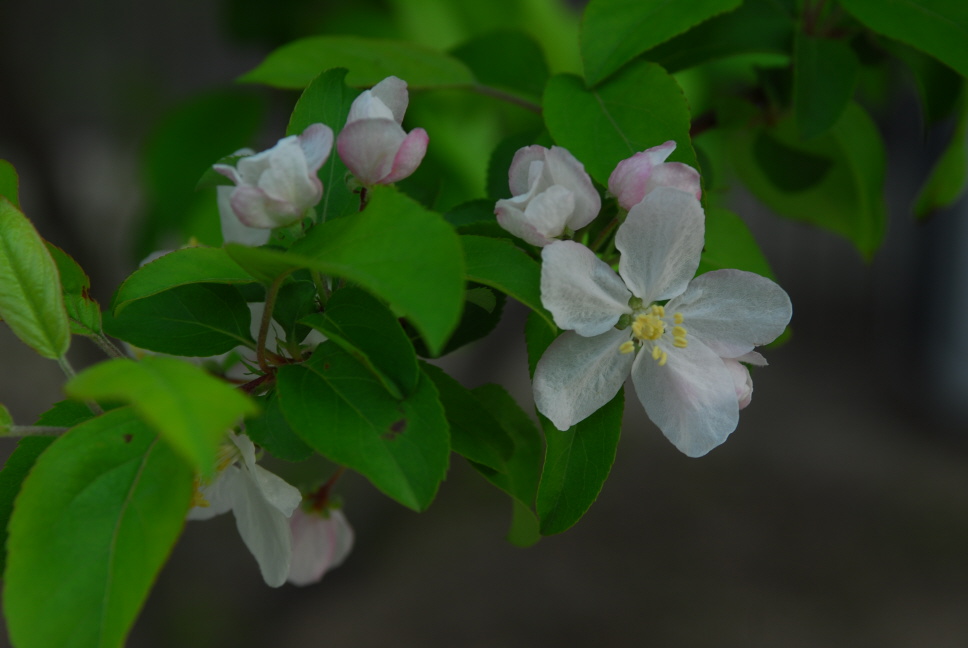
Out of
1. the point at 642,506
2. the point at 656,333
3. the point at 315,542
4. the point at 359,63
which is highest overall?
the point at 359,63

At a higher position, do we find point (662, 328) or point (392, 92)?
point (392, 92)

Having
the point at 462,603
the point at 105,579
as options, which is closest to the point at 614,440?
the point at 105,579

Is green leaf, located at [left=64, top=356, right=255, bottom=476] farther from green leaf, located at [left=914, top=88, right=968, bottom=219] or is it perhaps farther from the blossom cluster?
green leaf, located at [left=914, top=88, right=968, bottom=219]

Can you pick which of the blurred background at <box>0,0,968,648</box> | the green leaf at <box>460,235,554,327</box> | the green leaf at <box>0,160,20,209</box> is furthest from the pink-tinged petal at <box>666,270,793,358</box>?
the blurred background at <box>0,0,968,648</box>

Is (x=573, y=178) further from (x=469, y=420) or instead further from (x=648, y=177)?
(x=469, y=420)

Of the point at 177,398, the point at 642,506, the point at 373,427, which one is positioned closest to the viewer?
the point at 177,398

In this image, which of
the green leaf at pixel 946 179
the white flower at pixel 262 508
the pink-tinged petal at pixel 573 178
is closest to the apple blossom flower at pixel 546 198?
the pink-tinged petal at pixel 573 178

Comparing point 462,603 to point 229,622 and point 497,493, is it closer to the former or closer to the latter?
point 497,493

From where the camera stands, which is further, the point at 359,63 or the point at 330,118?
the point at 359,63

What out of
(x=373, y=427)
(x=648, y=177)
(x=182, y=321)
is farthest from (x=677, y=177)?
(x=182, y=321)
